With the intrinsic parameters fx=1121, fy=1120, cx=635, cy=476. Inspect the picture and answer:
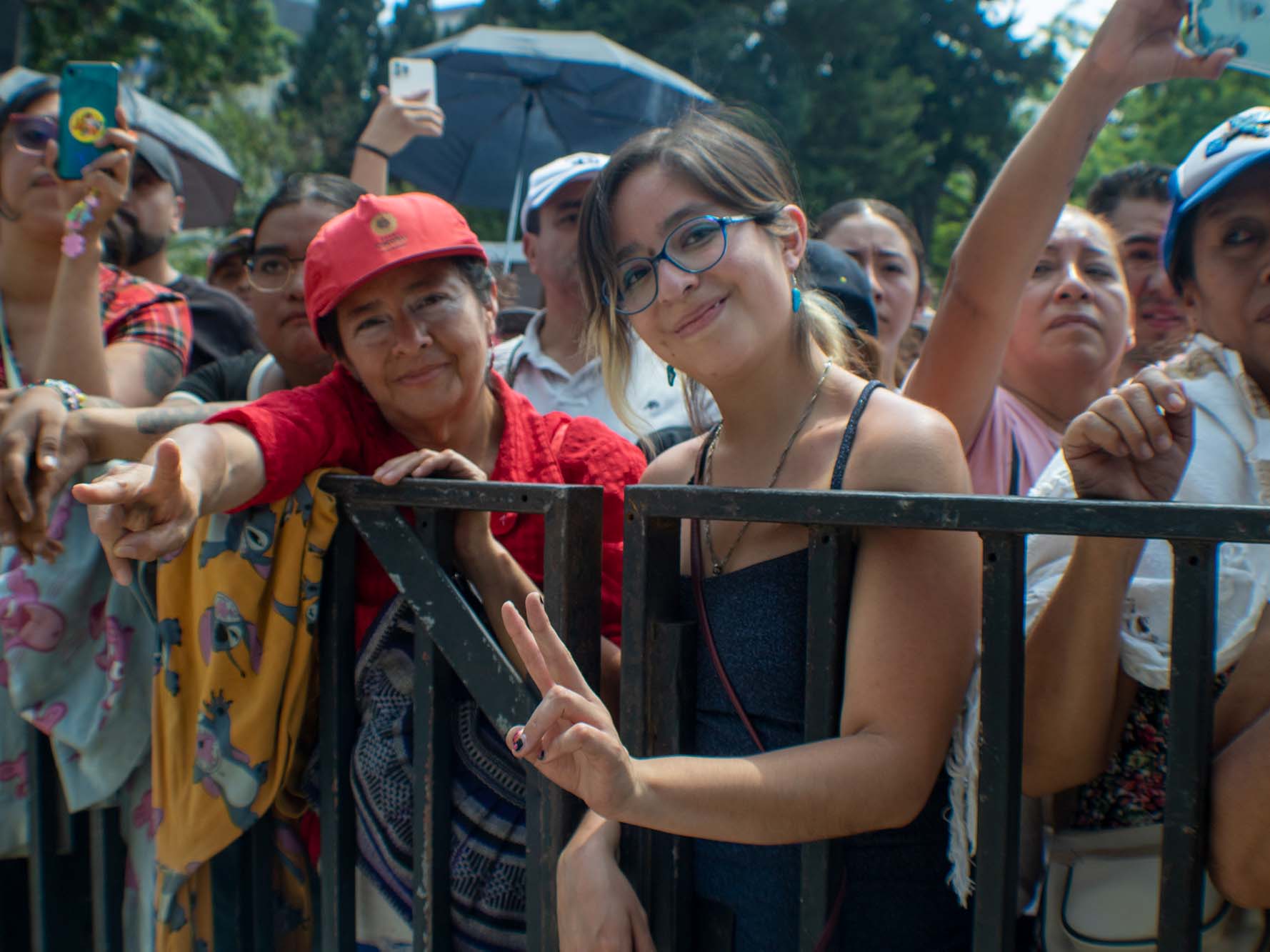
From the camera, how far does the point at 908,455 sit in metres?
1.62

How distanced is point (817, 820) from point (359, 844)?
1.04 metres

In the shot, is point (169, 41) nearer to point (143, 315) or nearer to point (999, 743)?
point (143, 315)

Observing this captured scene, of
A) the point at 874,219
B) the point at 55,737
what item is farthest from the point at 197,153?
the point at 55,737

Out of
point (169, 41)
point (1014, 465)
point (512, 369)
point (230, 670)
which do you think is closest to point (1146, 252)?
point (1014, 465)

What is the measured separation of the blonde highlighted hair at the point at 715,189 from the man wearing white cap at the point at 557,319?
4.04 ft

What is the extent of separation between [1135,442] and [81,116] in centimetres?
249

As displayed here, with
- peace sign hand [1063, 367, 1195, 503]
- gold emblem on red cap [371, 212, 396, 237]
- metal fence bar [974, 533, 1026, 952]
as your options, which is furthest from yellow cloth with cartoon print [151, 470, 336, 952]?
peace sign hand [1063, 367, 1195, 503]

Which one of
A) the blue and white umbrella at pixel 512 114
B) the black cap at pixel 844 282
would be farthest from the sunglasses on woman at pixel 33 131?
the blue and white umbrella at pixel 512 114

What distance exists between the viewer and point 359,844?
2.16m

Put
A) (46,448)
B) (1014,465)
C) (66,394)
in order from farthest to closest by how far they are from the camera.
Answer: (1014,465) → (66,394) → (46,448)

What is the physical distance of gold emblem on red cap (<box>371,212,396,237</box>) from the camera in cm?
227

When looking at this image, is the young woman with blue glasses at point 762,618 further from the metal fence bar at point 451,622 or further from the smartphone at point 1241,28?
the smartphone at point 1241,28

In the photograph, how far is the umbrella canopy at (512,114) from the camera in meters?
6.47

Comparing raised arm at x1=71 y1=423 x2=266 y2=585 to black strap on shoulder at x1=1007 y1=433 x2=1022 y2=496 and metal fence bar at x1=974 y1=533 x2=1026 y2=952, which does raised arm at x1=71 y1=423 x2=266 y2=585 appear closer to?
metal fence bar at x1=974 y1=533 x2=1026 y2=952
